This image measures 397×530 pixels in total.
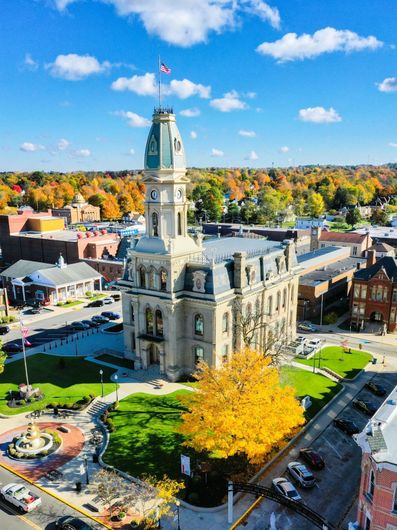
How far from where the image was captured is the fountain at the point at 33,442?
3784cm

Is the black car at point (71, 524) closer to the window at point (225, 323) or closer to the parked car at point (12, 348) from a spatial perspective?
the window at point (225, 323)

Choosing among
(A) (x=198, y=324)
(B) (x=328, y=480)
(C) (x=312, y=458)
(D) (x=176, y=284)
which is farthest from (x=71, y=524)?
(D) (x=176, y=284)

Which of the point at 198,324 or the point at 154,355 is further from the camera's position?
the point at 154,355

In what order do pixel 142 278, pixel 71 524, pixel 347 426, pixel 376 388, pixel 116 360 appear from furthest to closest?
pixel 116 360, pixel 142 278, pixel 376 388, pixel 347 426, pixel 71 524

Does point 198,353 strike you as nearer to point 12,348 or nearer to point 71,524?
point 71,524

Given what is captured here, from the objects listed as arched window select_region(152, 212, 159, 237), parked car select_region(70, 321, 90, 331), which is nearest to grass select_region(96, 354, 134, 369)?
parked car select_region(70, 321, 90, 331)

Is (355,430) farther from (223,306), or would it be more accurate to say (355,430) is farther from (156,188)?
(156,188)

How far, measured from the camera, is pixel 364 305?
226 ft

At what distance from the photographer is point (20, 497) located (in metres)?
31.3

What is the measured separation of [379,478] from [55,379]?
38.4 metres

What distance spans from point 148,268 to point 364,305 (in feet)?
125

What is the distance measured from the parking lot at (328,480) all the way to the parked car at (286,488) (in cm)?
86

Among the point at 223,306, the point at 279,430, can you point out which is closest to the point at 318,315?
the point at 223,306

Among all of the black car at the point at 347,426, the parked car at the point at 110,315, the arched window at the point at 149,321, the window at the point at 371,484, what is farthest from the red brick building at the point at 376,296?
the window at the point at 371,484
